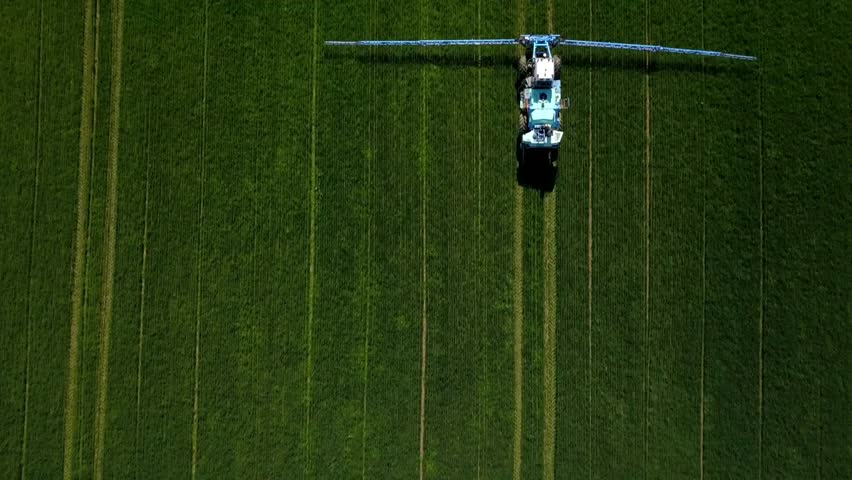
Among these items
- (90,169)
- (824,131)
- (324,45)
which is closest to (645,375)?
(824,131)

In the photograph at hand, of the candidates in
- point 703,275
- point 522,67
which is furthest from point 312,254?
point 703,275

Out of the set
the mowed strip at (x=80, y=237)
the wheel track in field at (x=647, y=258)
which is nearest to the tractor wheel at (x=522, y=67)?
the wheel track in field at (x=647, y=258)

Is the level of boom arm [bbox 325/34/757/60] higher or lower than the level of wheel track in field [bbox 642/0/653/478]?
higher

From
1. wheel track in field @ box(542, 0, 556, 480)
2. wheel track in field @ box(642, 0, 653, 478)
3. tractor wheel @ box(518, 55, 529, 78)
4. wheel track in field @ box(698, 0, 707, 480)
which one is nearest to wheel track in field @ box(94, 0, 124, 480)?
tractor wheel @ box(518, 55, 529, 78)

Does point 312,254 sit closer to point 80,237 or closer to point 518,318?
point 518,318

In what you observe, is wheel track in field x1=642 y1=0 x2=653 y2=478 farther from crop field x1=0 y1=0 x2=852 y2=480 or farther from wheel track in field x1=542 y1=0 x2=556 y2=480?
wheel track in field x1=542 y1=0 x2=556 y2=480

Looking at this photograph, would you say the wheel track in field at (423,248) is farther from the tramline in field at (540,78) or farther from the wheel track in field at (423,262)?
the tramline in field at (540,78)
